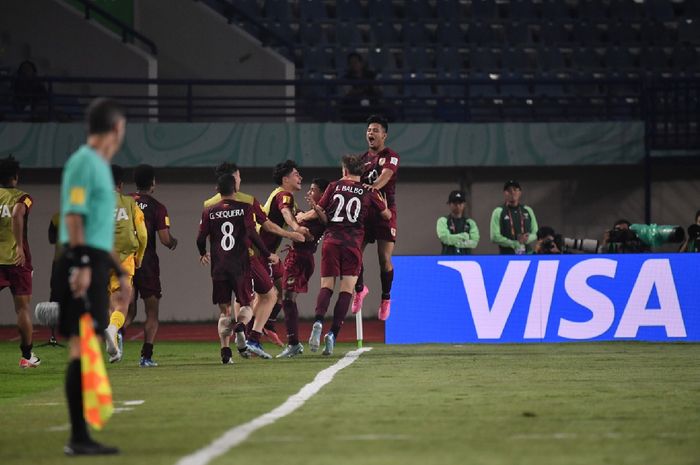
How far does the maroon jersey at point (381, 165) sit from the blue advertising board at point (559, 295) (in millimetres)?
2041

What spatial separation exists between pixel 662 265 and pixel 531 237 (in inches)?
113

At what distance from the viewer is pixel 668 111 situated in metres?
23.6

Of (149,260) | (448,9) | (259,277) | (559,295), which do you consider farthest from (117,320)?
(448,9)

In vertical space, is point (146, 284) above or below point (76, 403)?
above

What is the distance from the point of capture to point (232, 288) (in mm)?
13727

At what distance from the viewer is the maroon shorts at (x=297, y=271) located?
49.5 feet

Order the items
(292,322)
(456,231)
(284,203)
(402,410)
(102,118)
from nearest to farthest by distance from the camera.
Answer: (102,118) → (402,410) → (292,322) → (284,203) → (456,231)

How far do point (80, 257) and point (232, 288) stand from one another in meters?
6.79

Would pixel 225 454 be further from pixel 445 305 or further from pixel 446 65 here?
pixel 446 65

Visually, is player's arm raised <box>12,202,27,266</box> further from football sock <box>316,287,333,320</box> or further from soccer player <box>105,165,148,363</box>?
football sock <box>316,287,333,320</box>

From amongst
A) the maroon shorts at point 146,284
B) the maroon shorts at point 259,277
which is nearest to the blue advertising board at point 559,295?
the maroon shorts at point 259,277

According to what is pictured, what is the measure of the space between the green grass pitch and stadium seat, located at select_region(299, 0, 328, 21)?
14348 millimetres

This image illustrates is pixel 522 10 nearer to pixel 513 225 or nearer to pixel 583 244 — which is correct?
pixel 513 225

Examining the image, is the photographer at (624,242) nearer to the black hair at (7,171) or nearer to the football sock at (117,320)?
the football sock at (117,320)
